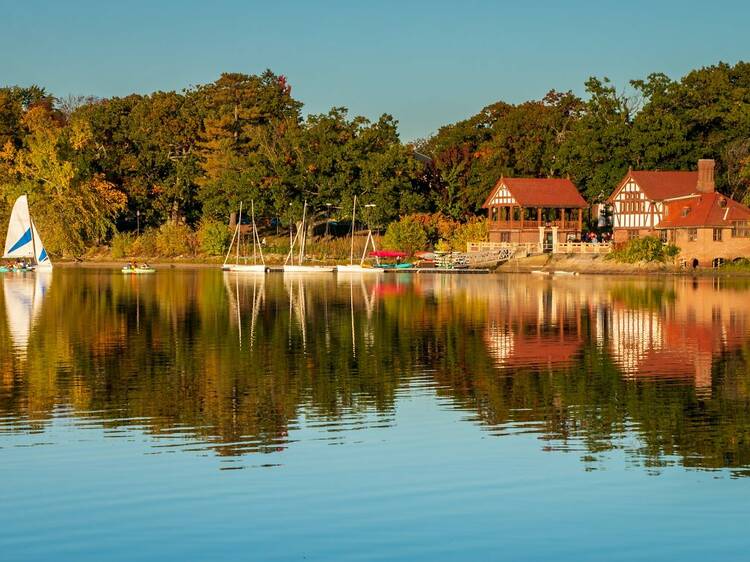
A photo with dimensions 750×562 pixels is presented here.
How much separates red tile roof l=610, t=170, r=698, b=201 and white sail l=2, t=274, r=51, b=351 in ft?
183

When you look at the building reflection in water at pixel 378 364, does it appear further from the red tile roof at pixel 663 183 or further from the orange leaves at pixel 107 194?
the orange leaves at pixel 107 194


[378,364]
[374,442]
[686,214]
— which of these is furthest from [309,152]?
[374,442]

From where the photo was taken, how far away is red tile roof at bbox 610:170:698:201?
111 m

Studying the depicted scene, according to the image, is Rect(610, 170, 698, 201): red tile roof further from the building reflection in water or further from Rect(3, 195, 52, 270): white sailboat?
Rect(3, 195, 52, 270): white sailboat

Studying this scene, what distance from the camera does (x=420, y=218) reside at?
412ft

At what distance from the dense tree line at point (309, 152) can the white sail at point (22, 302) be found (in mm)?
23705

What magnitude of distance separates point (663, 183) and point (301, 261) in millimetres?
37260

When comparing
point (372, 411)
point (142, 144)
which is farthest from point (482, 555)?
point (142, 144)

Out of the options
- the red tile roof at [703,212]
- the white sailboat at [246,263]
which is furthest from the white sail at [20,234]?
the red tile roof at [703,212]

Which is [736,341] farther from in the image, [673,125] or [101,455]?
[673,125]

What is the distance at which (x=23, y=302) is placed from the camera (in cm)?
7088

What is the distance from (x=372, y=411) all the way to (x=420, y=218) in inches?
3844

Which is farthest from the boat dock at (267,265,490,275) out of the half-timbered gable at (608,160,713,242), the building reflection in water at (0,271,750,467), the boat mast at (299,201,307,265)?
the building reflection in water at (0,271,750,467)

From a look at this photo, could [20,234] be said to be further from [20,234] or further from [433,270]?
[433,270]
